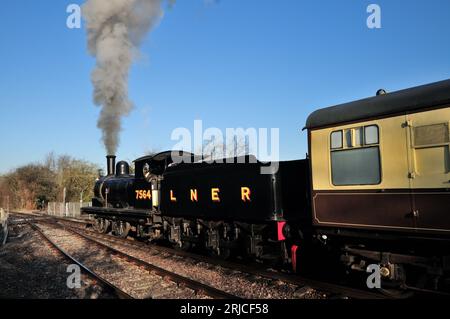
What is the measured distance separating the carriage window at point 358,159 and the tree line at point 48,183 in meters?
41.9

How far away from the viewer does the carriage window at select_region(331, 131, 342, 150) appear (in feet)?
22.9

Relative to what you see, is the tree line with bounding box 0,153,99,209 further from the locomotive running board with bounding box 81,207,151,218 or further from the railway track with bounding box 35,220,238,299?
the railway track with bounding box 35,220,238,299

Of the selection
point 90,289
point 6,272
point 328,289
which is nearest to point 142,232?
point 6,272

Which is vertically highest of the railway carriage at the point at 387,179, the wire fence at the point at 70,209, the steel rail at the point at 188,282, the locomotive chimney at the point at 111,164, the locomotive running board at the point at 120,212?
the locomotive chimney at the point at 111,164

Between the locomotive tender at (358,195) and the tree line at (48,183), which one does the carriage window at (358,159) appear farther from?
the tree line at (48,183)

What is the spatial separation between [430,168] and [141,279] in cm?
619

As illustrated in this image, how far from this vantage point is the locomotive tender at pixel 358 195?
580cm

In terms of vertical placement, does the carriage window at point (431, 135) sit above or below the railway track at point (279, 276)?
above

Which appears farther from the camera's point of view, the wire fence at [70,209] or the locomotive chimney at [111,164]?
the wire fence at [70,209]

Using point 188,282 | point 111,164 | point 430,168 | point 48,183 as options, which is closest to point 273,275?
point 188,282

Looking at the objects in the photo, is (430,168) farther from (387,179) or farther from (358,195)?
(358,195)

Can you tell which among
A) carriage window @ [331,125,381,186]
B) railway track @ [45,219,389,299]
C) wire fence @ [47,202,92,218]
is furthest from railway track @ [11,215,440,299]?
wire fence @ [47,202,92,218]

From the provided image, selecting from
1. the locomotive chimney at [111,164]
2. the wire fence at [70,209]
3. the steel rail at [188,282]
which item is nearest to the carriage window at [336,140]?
the steel rail at [188,282]

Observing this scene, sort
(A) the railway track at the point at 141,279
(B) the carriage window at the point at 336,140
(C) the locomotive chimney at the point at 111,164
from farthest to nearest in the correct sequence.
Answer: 1. (C) the locomotive chimney at the point at 111,164
2. (A) the railway track at the point at 141,279
3. (B) the carriage window at the point at 336,140
